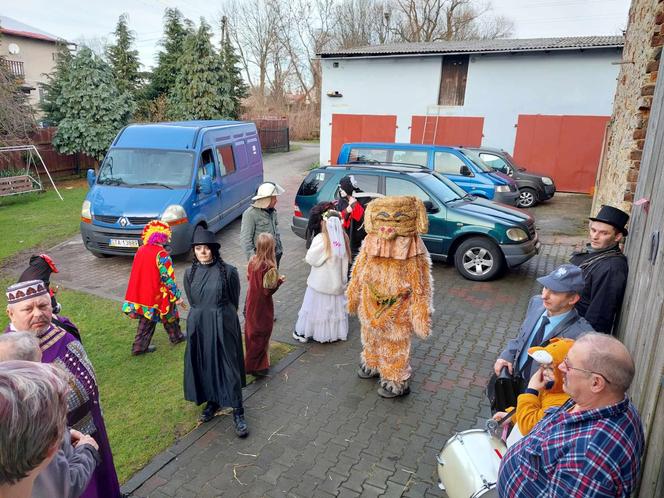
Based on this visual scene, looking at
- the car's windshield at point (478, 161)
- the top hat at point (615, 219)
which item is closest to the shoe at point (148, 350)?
the top hat at point (615, 219)

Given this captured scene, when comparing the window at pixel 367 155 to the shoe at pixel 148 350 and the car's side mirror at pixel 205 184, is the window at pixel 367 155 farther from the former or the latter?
the shoe at pixel 148 350

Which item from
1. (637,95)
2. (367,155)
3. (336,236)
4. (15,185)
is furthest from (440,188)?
(15,185)

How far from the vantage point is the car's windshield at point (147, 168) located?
9234mm

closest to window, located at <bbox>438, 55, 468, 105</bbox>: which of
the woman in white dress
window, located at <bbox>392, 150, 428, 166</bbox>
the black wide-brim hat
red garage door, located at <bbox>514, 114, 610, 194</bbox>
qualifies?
red garage door, located at <bbox>514, 114, 610, 194</bbox>

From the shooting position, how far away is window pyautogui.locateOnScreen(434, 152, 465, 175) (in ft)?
41.0

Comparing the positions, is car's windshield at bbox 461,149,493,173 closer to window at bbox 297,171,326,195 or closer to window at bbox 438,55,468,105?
window at bbox 297,171,326,195

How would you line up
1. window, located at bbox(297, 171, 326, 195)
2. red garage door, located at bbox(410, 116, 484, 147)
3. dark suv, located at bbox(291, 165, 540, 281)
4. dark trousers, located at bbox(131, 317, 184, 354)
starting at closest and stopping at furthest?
1. dark trousers, located at bbox(131, 317, 184, 354)
2. dark suv, located at bbox(291, 165, 540, 281)
3. window, located at bbox(297, 171, 326, 195)
4. red garage door, located at bbox(410, 116, 484, 147)

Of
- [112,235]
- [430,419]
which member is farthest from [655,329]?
[112,235]

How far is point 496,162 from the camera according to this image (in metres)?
14.3

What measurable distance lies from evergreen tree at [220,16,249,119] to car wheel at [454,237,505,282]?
2056 cm

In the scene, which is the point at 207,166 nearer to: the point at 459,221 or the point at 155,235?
the point at 155,235

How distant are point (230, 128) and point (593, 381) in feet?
36.7

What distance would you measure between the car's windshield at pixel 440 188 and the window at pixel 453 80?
10696 mm

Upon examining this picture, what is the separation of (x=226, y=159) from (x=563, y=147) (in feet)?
42.9
